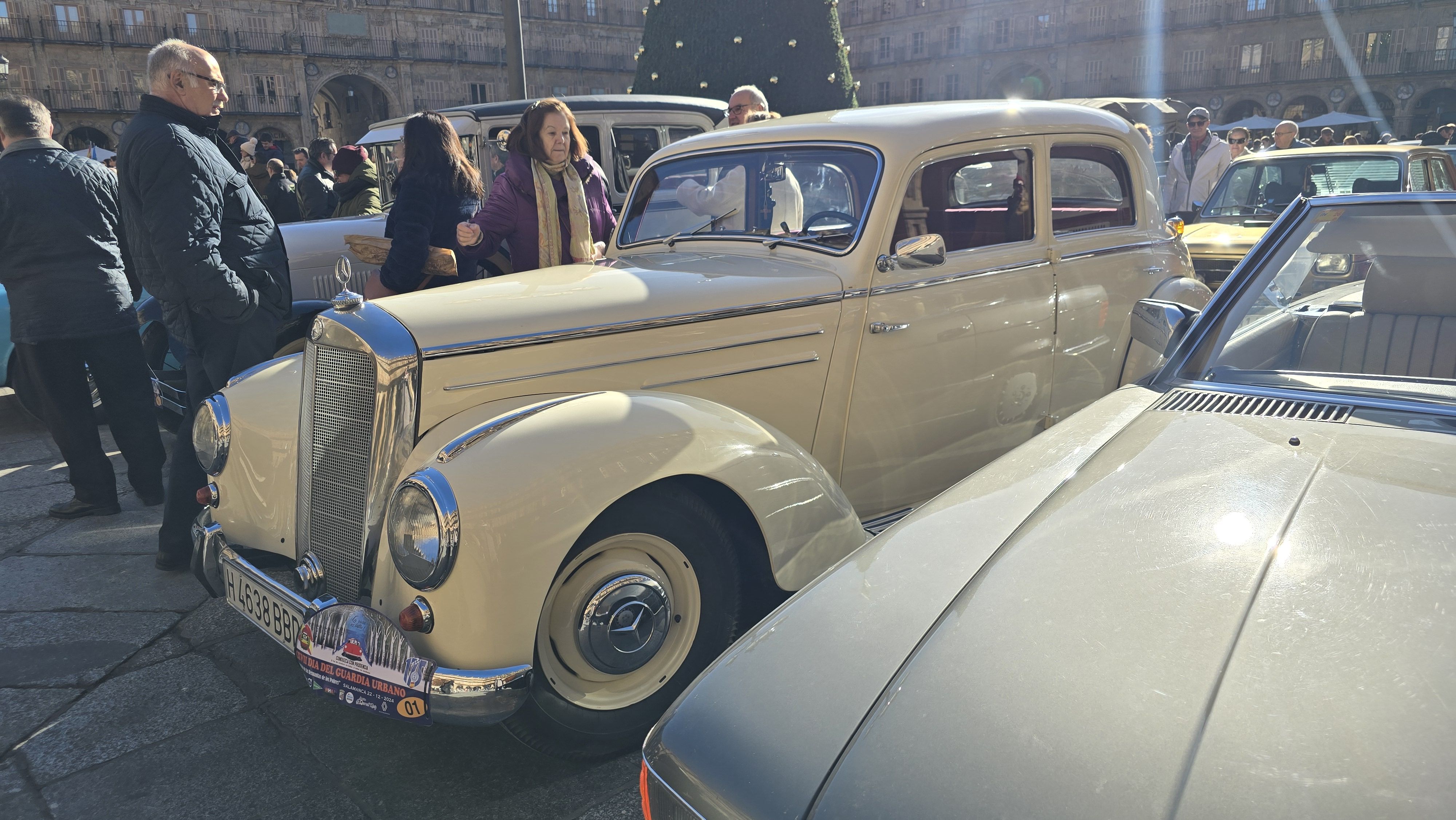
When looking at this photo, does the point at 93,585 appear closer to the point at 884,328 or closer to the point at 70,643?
the point at 70,643

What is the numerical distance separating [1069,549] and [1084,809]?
0.58m

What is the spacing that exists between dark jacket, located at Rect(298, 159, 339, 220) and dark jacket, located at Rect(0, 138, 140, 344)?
3842 mm

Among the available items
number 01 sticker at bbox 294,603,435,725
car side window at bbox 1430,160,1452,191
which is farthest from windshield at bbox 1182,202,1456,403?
car side window at bbox 1430,160,1452,191

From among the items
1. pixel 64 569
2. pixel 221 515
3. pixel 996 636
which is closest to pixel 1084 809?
pixel 996 636

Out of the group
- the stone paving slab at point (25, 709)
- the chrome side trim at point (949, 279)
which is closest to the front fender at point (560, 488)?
the chrome side trim at point (949, 279)

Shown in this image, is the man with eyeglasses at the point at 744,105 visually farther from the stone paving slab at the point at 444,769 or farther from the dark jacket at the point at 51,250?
the stone paving slab at the point at 444,769

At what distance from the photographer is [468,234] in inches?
171

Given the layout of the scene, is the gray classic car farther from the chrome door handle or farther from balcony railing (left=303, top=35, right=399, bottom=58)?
balcony railing (left=303, top=35, right=399, bottom=58)

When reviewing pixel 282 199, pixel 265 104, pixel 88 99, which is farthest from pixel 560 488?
pixel 265 104

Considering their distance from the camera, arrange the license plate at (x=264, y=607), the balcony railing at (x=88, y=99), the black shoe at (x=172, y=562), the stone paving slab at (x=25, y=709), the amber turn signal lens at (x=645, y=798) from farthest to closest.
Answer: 1. the balcony railing at (x=88, y=99)
2. the black shoe at (x=172, y=562)
3. the stone paving slab at (x=25, y=709)
4. the license plate at (x=264, y=607)
5. the amber turn signal lens at (x=645, y=798)

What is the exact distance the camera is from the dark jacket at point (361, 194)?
725cm

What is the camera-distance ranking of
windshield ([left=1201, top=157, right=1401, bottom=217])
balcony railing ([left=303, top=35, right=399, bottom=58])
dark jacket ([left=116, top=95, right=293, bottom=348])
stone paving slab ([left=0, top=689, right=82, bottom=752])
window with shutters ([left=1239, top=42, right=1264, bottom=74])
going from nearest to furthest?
stone paving slab ([left=0, top=689, right=82, bottom=752]), dark jacket ([left=116, top=95, right=293, bottom=348]), windshield ([left=1201, top=157, right=1401, bottom=217]), window with shutters ([left=1239, top=42, right=1264, bottom=74]), balcony railing ([left=303, top=35, right=399, bottom=58])

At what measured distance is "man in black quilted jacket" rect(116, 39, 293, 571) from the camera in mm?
3629

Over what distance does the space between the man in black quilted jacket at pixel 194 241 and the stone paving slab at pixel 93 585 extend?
14 centimetres
